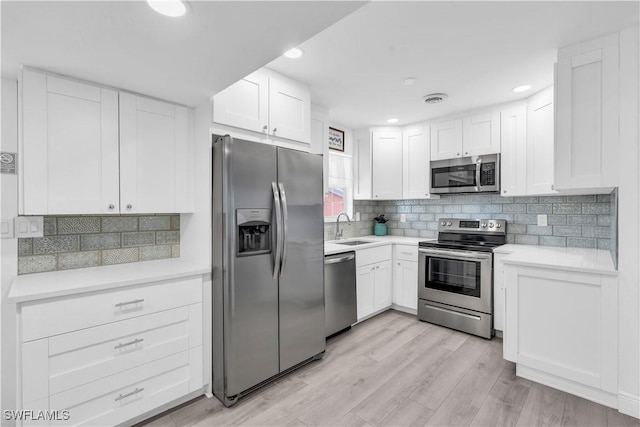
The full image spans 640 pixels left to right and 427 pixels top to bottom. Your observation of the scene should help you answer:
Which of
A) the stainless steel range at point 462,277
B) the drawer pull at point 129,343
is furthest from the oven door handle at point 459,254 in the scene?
the drawer pull at point 129,343

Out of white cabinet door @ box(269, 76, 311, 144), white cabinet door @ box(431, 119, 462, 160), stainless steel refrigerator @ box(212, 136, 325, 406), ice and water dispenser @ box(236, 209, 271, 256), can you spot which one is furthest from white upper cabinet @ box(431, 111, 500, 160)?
ice and water dispenser @ box(236, 209, 271, 256)

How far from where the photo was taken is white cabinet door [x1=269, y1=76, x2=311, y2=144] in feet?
8.05

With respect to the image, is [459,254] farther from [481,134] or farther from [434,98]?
[434,98]

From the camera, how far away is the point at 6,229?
1.81m

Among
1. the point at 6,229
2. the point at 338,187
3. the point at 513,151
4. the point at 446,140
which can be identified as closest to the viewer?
the point at 6,229

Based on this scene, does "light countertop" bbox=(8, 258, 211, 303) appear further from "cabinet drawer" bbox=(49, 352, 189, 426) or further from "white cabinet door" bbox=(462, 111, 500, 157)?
"white cabinet door" bbox=(462, 111, 500, 157)

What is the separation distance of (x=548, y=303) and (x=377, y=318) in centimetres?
183

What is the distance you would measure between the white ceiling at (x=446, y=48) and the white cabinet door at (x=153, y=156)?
2.99 ft

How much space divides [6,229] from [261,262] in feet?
4.97

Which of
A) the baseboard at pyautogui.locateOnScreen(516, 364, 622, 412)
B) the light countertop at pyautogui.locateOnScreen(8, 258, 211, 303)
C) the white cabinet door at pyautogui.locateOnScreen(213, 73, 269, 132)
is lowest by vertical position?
the baseboard at pyautogui.locateOnScreen(516, 364, 622, 412)

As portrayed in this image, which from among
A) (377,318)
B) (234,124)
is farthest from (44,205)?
(377,318)

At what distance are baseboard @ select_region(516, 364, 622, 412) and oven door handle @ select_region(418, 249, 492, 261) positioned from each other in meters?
1.03

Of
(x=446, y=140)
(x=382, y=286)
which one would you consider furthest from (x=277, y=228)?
(x=446, y=140)

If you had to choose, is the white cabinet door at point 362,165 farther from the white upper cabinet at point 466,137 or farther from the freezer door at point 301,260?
the freezer door at point 301,260
